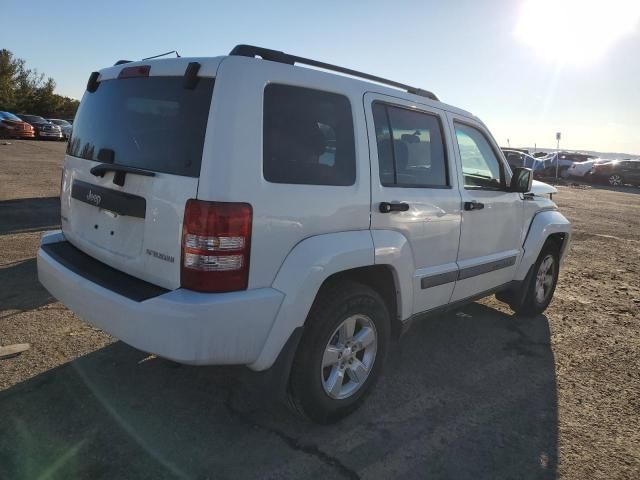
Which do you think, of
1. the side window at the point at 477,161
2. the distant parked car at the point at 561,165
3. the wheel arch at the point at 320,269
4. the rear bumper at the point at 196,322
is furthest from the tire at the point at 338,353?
the distant parked car at the point at 561,165

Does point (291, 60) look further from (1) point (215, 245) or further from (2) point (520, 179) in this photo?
(2) point (520, 179)

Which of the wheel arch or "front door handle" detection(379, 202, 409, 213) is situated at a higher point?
"front door handle" detection(379, 202, 409, 213)

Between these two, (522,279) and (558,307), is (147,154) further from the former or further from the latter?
(558,307)

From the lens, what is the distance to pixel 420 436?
2902mm

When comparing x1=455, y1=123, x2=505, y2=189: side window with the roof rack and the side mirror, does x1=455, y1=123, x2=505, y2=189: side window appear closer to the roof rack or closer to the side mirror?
the side mirror

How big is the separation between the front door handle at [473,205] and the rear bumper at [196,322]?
187cm

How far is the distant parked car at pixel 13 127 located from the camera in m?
26.6

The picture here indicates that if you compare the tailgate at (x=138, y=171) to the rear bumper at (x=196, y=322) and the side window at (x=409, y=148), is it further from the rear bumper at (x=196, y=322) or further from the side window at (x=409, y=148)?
the side window at (x=409, y=148)

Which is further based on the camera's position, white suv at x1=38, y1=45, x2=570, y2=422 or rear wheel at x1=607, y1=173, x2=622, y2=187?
rear wheel at x1=607, y1=173, x2=622, y2=187

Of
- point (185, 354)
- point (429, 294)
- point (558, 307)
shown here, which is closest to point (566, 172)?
point (558, 307)

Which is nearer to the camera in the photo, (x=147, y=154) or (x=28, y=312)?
(x=147, y=154)

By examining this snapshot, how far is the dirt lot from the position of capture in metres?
2.58

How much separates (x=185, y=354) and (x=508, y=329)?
3.49 meters

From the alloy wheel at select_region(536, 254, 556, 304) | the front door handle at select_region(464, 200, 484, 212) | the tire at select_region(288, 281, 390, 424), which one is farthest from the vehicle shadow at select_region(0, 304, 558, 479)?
the alloy wheel at select_region(536, 254, 556, 304)
